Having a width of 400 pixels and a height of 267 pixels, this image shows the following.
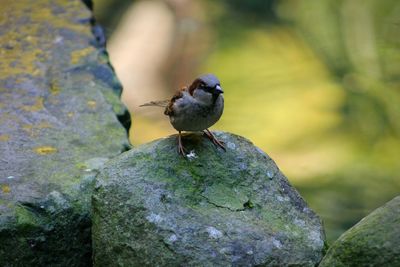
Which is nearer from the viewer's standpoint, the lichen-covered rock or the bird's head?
the lichen-covered rock

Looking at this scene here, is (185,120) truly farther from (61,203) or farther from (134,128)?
(134,128)

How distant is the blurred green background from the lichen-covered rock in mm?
2830

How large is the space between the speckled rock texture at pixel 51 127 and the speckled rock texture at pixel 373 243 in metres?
1.36

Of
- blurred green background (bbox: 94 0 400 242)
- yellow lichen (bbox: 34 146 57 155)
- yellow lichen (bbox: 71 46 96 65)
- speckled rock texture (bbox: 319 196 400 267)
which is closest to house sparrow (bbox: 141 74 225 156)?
yellow lichen (bbox: 34 146 57 155)

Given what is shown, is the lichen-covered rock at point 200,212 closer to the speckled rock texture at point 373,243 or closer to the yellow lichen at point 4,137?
the speckled rock texture at point 373,243

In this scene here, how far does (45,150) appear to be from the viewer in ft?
14.4

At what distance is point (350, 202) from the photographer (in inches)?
270

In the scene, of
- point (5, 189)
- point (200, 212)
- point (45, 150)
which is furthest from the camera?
point (45, 150)

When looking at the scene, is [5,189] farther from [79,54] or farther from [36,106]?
[79,54]

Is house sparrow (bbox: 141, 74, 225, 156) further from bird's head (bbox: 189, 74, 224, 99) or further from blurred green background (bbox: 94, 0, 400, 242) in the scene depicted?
blurred green background (bbox: 94, 0, 400, 242)

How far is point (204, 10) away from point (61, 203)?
21.1 feet

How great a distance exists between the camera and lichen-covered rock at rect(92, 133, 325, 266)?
358cm

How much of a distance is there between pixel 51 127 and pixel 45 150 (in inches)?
11.4

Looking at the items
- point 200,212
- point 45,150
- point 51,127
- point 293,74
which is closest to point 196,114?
point 200,212
